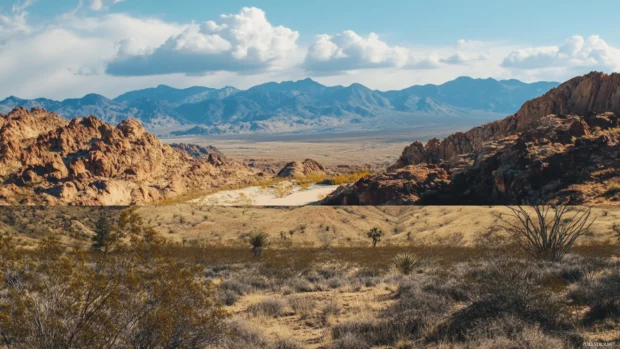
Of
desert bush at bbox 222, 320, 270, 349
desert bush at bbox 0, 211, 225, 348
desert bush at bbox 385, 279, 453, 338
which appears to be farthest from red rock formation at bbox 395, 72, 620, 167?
desert bush at bbox 0, 211, 225, 348

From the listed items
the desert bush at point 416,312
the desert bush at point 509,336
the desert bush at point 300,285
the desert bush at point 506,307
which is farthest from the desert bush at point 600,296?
the desert bush at point 300,285

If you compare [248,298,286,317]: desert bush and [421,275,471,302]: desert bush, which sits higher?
[421,275,471,302]: desert bush

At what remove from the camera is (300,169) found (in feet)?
272

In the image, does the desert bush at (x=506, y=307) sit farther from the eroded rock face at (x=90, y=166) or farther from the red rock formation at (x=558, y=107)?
the eroded rock face at (x=90, y=166)

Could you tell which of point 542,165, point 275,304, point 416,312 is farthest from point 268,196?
point 416,312

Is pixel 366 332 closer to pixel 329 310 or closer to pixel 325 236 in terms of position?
pixel 329 310

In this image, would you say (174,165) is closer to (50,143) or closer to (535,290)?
(50,143)

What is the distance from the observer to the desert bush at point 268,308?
35.8 feet

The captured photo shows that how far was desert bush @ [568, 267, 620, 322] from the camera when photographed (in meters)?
8.79

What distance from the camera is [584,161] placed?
3688cm

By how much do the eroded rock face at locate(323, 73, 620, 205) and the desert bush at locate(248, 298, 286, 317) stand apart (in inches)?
1152

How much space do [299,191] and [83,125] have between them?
31.4 metres

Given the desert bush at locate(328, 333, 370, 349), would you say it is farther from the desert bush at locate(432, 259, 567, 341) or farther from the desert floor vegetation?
the desert bush at locate(432, 259, 567, 341)

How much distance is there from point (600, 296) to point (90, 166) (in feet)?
178
